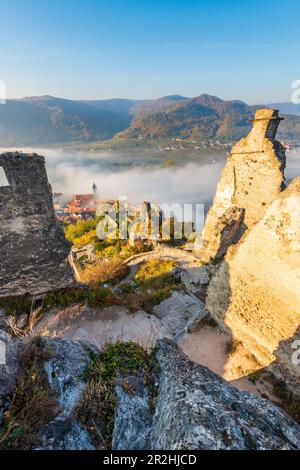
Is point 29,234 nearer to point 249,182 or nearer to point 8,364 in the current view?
point 8,364

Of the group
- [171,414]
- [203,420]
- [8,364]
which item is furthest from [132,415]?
[8,364]

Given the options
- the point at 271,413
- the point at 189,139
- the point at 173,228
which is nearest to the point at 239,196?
the point at 173,228

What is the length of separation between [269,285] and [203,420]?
503 centimetres

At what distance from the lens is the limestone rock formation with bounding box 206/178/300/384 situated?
21.8ft

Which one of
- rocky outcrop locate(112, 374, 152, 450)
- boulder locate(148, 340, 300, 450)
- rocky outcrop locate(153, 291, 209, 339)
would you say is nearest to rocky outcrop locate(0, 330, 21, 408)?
rocky outcrop locate(112, 374, 152, 450)

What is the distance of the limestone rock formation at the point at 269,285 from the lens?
6.66 metres

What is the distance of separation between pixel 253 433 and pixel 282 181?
11.5m

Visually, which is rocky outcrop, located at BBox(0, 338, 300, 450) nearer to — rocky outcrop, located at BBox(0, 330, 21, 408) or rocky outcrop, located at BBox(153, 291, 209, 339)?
rocky outcrop, located at BBox(0, 330, 21, 408)

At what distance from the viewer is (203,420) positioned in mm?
3439

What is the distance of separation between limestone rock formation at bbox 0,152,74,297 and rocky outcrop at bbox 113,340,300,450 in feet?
20.5

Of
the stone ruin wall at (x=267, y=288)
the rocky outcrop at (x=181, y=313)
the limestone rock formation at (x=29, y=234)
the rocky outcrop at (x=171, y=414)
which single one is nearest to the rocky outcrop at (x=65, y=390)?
the rocky outcrop at (x=171, y=414)

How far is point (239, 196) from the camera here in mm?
14281

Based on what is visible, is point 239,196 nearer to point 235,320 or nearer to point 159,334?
point 235,320

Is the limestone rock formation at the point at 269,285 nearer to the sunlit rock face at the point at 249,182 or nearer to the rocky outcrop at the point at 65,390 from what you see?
the rocky outcrop at the point at 65,390
